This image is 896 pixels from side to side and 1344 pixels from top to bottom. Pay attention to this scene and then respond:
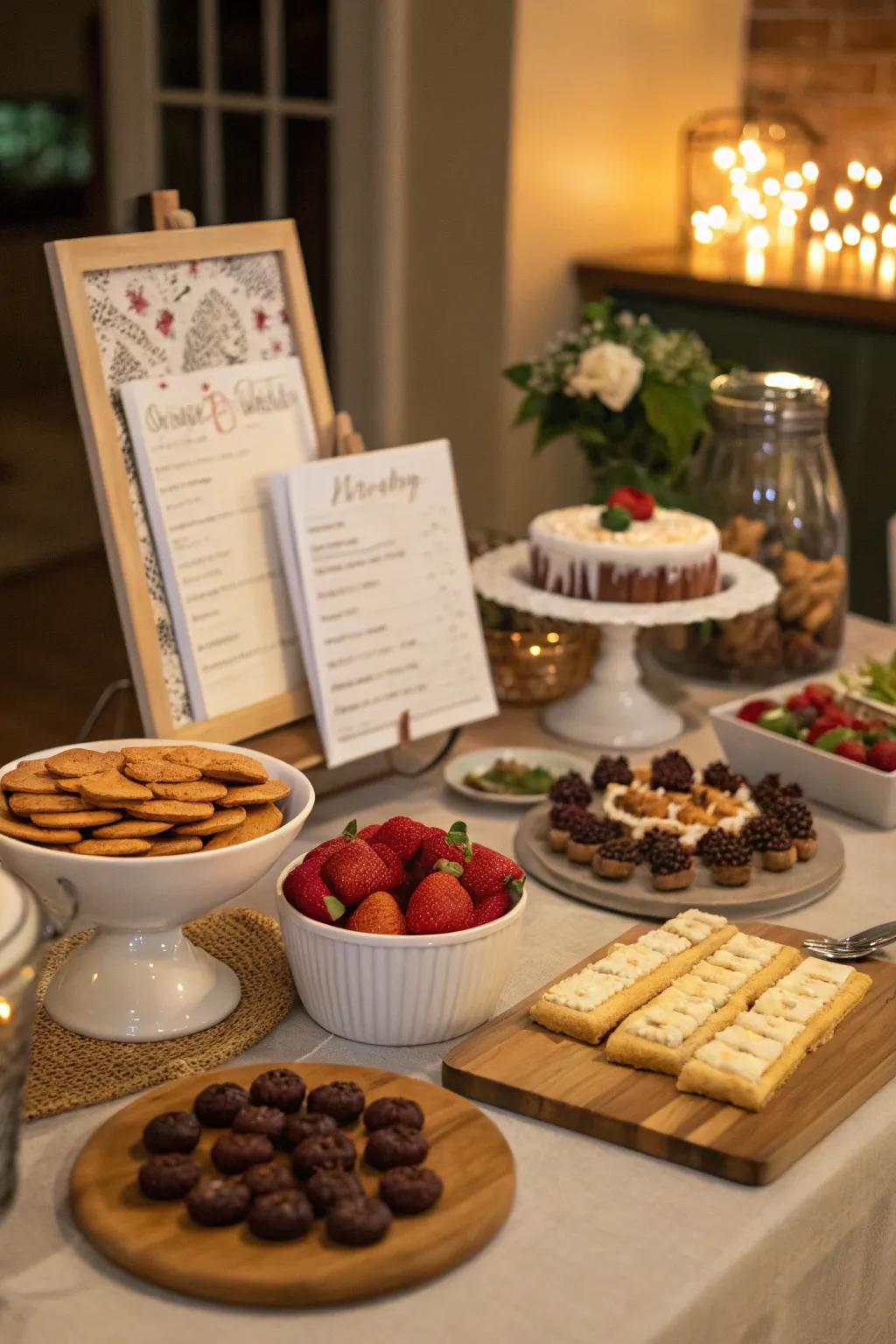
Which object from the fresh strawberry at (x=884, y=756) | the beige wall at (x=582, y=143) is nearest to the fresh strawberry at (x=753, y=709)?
the fresh strawberry at (x=884, y=756)

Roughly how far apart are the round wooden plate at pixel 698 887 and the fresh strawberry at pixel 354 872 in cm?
28

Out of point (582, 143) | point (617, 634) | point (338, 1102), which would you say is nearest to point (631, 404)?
point (617, 634)

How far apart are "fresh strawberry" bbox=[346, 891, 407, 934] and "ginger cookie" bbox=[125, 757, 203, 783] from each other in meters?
0.14

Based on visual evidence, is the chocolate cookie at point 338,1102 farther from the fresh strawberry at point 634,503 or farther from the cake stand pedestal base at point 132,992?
the fresh strawberry at point 634,503

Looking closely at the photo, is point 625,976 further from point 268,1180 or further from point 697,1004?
point 268,1180

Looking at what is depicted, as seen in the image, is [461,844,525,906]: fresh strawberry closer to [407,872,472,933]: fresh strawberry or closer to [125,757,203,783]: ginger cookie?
[407,872,472,933]: fresh strawberry

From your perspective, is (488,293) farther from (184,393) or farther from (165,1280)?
(165,1280)

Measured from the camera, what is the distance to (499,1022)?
1.06 m

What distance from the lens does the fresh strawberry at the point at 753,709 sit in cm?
157

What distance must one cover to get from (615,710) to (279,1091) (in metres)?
0.86

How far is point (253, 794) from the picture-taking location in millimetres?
1053

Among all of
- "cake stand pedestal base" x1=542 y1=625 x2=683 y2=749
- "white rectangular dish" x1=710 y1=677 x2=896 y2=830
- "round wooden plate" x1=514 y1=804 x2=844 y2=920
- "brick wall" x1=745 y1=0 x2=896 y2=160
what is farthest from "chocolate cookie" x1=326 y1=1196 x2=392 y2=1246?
"brick wall" x1=745 y1=0 x2=896 y2=160

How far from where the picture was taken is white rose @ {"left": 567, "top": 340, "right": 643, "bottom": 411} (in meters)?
1.88

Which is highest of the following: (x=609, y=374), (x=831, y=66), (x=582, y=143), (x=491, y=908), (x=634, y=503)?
(x=831, y=66)
